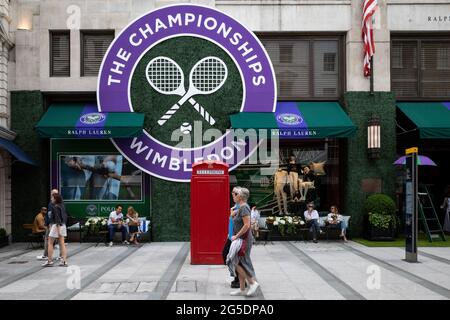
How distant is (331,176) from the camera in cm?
1822

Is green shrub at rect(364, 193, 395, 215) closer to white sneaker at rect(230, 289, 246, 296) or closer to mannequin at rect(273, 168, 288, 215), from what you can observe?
mannequin at rect(273, 168, 288, 215)

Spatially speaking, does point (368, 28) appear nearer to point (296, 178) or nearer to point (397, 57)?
point (397, 57)

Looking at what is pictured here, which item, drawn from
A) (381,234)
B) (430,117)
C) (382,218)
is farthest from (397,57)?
(381,234)

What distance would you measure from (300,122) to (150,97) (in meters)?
5.21

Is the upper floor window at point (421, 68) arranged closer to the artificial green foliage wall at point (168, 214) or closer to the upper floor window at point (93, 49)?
the artificial green foliage wall at point (168, 214)

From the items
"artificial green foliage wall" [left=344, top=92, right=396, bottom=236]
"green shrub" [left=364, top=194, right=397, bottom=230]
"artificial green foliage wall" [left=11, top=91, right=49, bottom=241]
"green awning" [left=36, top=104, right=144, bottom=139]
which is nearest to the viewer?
"green awning" [left=36, top=104, right=144, bottom=139]

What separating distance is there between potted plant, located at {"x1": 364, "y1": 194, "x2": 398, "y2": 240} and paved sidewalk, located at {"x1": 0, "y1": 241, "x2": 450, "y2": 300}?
139 centimetres

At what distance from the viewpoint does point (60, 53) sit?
17797 mm

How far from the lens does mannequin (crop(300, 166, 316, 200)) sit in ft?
58.9

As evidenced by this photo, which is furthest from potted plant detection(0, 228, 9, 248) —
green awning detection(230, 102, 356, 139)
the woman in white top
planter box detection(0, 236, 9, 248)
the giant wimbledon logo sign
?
the woman in white top

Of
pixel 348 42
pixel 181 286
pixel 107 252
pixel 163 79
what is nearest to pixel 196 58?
pixel 163 79

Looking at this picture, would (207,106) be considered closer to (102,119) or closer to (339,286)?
(102,119)

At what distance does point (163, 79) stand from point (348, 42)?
21.8ft

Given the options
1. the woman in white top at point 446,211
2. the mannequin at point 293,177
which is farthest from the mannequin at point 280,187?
the woman in white top at point 446,211
